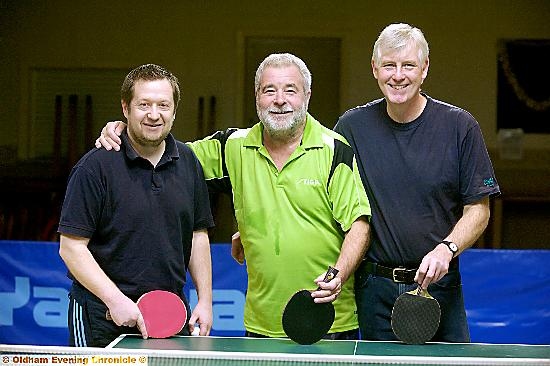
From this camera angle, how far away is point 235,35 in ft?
34.9

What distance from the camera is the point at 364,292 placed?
4301mm

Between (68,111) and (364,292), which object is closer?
(364,292)

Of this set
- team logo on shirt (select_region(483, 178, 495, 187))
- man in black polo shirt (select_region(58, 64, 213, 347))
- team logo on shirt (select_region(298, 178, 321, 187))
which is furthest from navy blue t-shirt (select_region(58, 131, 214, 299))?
team logo on shirt (select_region(483, 178, 495, 187))

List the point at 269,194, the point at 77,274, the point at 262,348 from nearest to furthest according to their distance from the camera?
the point at 262,348 < the point at 77,274 < the point at 269,194

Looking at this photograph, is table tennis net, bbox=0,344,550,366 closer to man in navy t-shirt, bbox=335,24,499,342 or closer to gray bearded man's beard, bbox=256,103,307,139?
man in navy t-shirt, bbox=335,24,499,342

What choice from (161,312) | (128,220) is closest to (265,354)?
(161,312)

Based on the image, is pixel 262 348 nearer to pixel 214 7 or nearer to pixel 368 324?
pixel 368 324

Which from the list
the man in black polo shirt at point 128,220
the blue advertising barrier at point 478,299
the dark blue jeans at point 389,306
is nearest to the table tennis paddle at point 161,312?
the man in black polo shirt at point 128,220

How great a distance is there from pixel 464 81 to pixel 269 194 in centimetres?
681

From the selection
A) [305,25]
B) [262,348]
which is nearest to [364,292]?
[262,348]

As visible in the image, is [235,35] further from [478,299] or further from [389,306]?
[389,306]

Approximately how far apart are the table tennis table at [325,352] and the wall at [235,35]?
7.06 metres

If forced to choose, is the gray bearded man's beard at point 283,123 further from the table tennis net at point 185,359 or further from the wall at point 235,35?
the wall at point 235,35

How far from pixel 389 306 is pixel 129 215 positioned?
3.98 ft
